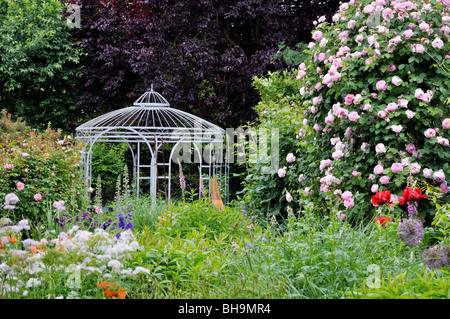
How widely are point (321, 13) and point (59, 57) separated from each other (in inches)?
248

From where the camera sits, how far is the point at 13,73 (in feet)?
33.8

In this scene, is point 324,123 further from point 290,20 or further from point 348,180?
point 290,20

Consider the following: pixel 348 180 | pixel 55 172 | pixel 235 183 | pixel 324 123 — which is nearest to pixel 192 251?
pixel 348 180

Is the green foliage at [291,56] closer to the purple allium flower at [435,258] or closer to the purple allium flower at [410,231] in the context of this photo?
the purple allium flower at [410,231]

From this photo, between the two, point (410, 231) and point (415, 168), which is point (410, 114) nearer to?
point (415, 168)

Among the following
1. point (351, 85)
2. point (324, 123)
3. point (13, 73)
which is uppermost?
point (13, 73)

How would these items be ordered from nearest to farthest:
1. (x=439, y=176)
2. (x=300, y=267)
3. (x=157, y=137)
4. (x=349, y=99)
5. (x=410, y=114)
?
1. (x=300, y=267)
2. (x=439, y=176)
3. (x=410, y=114)
4. (x=349, y=99)
5. (x=157, y=137)

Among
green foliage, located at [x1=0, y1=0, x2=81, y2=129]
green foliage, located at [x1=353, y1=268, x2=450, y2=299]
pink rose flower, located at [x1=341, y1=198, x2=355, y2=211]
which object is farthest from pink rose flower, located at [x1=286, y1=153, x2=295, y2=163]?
green foliage, located at [x1=0, y1=0, x2=81, y2=129]

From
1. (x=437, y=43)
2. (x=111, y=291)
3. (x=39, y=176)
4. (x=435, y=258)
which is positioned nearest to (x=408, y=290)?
(x=435, y=258)

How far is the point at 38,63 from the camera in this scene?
10.9 meters

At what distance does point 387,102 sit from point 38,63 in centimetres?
940

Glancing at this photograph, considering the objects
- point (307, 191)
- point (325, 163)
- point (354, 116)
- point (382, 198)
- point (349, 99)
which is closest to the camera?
point (382, 198)

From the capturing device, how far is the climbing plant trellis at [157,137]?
805cm

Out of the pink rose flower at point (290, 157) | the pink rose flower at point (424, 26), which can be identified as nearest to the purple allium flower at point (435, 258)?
the pink rose flower at point (424, 26)
